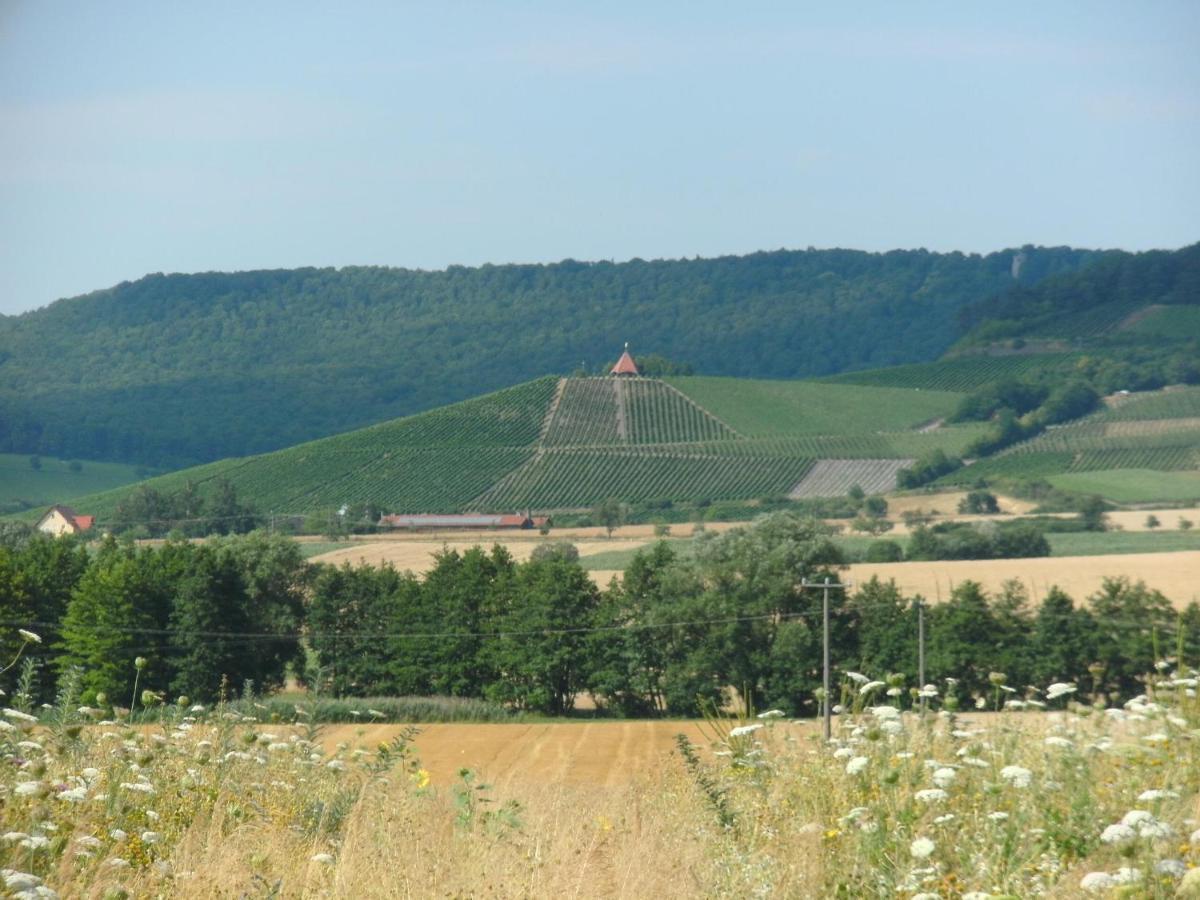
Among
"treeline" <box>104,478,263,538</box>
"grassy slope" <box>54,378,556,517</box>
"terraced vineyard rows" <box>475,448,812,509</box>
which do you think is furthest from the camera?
"grassy slope" <box>54,378,556,517</box>

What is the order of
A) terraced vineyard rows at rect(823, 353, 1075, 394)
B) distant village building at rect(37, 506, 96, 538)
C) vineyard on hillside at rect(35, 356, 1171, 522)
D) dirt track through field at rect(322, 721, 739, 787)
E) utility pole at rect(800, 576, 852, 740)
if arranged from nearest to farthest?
utility pole at rect(800, 576, 852, 740)
dirt track through field at rect(322, 721, 739, 787)
distant village building at rect(37, 506, 96, 538)
vineyard on hillside at rect(35, 356, 1171, 522)
terraced vineyard rows at rect(823, 353, 1075, 394)

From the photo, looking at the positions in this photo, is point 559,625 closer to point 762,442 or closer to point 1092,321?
point 762,442

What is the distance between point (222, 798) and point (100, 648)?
40655 mm

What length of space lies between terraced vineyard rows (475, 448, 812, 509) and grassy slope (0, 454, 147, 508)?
3555 cm

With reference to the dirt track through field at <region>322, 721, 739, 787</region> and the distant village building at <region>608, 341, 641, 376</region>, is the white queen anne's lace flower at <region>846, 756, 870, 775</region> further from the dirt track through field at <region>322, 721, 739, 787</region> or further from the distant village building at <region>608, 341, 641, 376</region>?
the distant village building at <region>608, 341, 641, 376</region>

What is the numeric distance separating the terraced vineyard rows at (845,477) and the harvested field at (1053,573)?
29.8 m

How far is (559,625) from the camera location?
163 feet

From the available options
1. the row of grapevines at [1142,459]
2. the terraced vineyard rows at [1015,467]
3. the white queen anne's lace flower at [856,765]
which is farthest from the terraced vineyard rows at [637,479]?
the white queen anne's lace flower at [856,765]

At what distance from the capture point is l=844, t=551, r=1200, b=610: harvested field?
5141 centimetres

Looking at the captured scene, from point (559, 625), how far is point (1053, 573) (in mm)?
16922

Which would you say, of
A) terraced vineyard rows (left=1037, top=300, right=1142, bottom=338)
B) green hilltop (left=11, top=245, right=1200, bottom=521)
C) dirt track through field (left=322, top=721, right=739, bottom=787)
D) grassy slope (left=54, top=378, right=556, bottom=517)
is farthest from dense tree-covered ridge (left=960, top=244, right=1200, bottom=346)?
dirt track through field (left=322, top=721, right=739, bottom=787)

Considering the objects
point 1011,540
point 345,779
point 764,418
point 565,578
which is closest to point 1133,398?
point 764,418

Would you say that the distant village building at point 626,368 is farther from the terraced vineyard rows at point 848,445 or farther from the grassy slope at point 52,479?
the grassy slope at point 52,479

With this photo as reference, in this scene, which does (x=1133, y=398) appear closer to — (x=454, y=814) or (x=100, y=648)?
(x=100, y=648)
